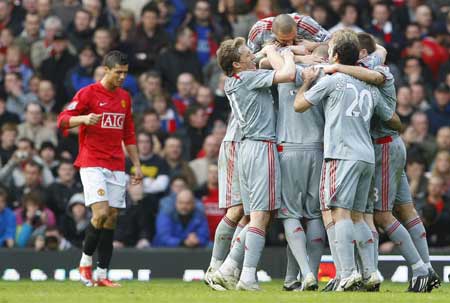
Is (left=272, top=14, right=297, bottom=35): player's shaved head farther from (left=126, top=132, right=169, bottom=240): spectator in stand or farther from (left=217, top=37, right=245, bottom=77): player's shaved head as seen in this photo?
(left=126, top=132, right=169, bottom=240): spectator in stand

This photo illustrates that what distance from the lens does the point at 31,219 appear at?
1900 centimetres

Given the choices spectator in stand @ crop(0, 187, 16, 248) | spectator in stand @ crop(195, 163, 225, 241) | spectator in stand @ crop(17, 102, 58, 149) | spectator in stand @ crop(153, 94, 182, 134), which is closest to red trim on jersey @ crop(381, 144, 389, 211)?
spectator in stand @ crop(195, 163, 225, 241)

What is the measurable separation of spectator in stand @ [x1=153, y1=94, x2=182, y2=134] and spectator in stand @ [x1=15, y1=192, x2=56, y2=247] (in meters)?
2.62

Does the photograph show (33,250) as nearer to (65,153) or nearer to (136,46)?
(65,153)

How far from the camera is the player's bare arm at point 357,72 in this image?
13.1 m

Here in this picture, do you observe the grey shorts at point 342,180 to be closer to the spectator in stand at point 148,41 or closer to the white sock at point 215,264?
the white sock at point 215,264

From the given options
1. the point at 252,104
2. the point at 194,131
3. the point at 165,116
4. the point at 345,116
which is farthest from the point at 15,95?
the point at 345,116

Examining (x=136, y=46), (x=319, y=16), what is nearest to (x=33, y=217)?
(x=136, y=46)

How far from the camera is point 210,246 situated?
1870 cm

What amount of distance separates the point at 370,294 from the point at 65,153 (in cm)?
856

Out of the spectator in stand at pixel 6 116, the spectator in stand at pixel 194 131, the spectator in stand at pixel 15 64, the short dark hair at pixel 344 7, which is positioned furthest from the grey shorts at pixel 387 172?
the spectator in stand at pixel 15 64

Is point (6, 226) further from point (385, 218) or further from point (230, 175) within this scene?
point (385, 218)

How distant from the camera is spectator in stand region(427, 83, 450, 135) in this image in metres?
20.8

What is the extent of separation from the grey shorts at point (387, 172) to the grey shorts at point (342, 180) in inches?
23.2
